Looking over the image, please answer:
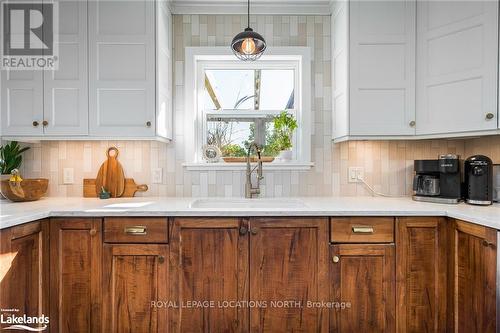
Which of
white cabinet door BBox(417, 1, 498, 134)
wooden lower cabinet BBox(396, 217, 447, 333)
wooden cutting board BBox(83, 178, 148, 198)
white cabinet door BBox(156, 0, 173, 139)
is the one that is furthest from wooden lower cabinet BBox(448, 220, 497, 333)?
wooden cutting board BBox(83, 178, 148, 198)

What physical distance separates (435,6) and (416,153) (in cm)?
102

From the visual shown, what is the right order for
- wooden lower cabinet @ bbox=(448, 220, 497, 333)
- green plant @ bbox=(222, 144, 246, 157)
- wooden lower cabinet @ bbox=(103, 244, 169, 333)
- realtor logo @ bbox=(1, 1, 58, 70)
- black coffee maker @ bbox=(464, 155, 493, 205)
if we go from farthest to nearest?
green plant @ bbox=(222, 144, 246, 157) < realtor logo @ bbox=(1, 1, 58, 70) < black coffee maker @ bbox=(464, 155, 493, 205) < wooden lower cabinet @ bbox=(103, 244, 169, 333) < wooden lower cabinet @ bbox=(448, 220, 497, 333)

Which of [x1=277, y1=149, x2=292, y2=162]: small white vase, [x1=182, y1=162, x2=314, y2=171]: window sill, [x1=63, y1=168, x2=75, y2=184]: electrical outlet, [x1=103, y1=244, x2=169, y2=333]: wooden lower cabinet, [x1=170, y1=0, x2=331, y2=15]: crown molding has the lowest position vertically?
[x1=103, y1=244, x2=169, y2=333]: wooden lower cabinet

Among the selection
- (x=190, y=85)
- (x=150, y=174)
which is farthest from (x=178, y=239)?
(x=190, y=85)

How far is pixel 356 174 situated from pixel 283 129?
0.67 m

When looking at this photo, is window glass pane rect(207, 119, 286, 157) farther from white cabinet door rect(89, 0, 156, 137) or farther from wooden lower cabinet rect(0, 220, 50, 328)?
wooden lower cabinet rect(0, 220, 50, 328)

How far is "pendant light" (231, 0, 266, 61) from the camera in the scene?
1678 mm

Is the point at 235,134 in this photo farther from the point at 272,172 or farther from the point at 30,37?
the point at 30,37

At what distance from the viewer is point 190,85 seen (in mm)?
2260

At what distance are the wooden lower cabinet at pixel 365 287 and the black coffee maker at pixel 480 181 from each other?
66 centimetres

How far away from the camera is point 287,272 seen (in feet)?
5.24

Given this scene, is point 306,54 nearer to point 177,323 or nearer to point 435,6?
point 435,6

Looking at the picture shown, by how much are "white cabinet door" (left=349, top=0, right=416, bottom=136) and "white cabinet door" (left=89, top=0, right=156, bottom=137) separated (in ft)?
4.48

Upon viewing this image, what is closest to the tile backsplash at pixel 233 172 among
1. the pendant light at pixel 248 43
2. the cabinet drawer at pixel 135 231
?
the cabinet drawer at pixel 135 231
